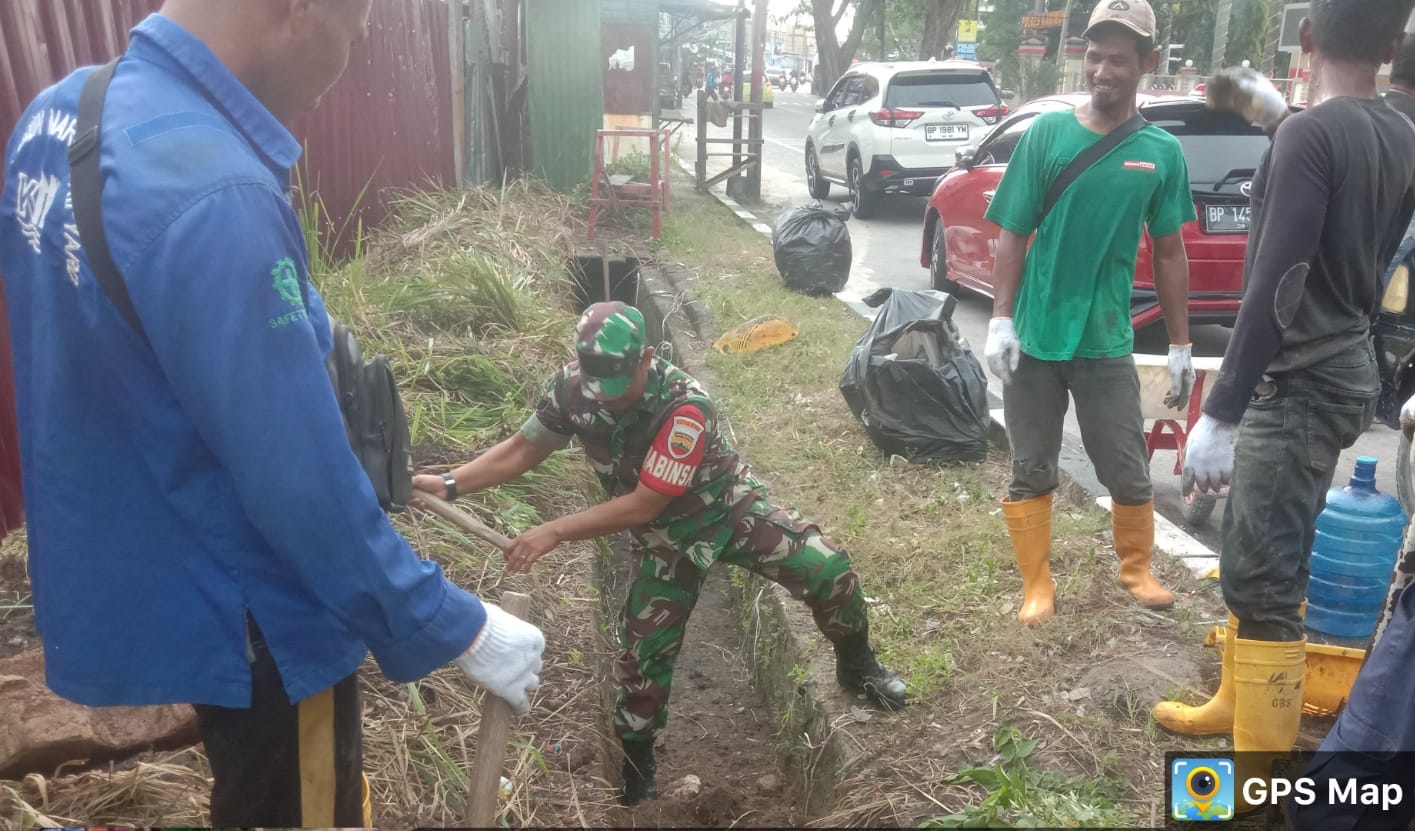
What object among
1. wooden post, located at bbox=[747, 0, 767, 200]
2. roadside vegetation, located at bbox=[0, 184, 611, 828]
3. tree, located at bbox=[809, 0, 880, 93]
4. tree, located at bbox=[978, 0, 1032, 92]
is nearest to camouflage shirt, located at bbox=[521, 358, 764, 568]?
roadside vegetation, located at bbox=[0, 184, 611, 828]

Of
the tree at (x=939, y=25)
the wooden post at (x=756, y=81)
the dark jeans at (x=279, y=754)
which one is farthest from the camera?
the tree at (x=939, y=25)

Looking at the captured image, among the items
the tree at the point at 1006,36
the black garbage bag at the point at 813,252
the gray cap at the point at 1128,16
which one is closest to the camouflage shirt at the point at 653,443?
the gray cap at the point at 1128,16

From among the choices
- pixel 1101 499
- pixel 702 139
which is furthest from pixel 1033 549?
pixel 702 139

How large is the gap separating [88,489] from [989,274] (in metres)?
7.06

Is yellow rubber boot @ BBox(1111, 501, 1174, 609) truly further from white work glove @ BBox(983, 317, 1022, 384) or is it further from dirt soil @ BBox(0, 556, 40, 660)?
dirt soil @ BBox(0, 556, 40, 660)

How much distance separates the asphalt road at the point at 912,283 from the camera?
204 inches

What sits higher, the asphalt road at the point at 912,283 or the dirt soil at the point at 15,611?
the dirt soil at the point at 15,611

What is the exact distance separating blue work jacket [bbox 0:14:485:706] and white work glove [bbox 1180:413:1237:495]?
193 cm

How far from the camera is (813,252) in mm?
8742

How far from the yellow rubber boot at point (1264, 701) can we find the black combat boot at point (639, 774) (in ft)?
5.21

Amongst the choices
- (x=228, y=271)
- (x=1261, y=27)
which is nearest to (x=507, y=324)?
(x=228, y=271)

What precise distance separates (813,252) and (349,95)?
3.71m

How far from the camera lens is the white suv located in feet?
42.5

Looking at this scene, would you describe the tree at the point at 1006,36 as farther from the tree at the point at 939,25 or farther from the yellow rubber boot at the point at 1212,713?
the yellow rubber boot at the point at 1212,713
